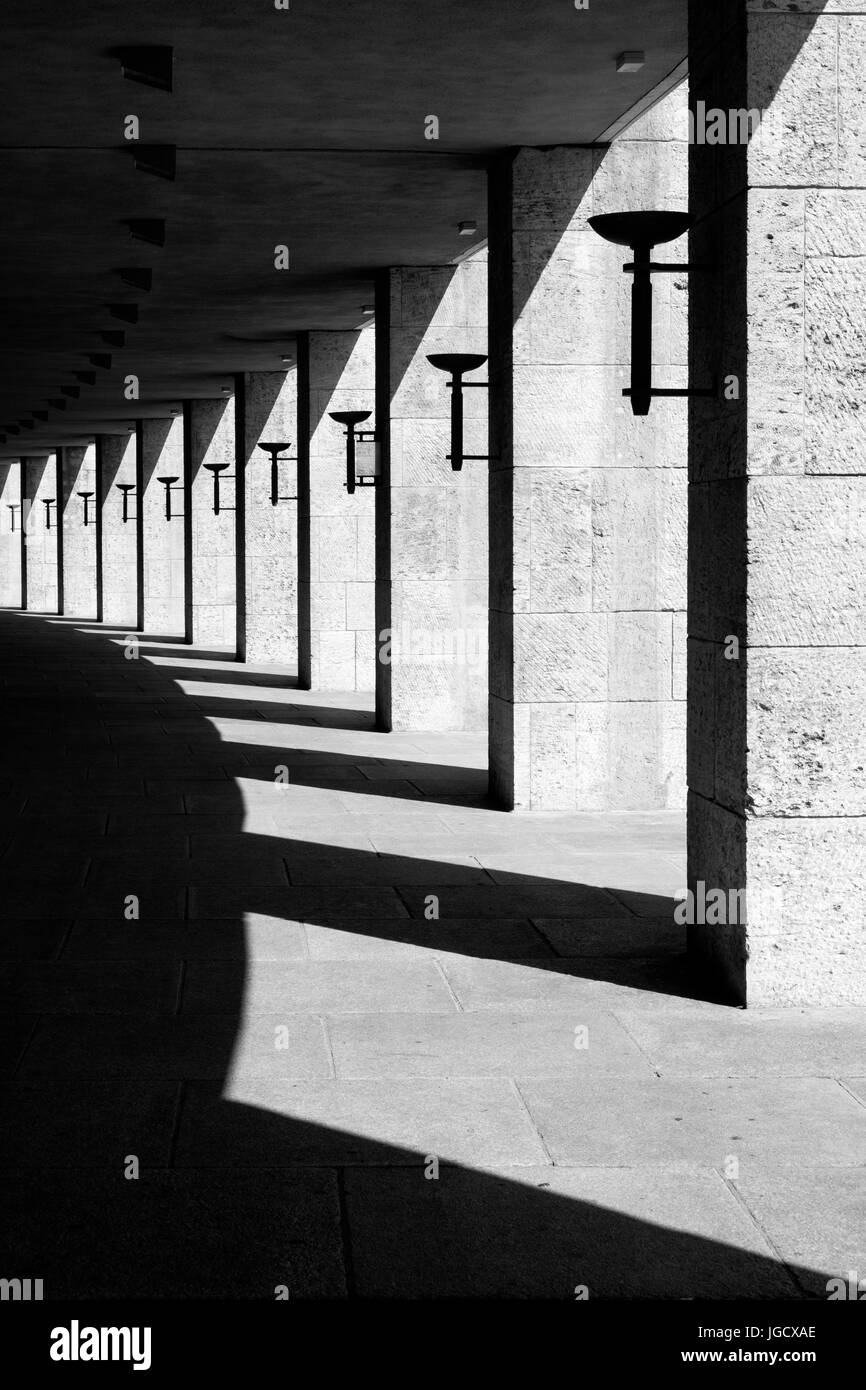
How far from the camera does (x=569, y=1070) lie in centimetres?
523

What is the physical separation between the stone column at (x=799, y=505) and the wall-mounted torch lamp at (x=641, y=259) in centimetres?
49

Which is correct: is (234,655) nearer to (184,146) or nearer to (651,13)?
(184,146)

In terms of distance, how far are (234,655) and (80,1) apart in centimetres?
1802

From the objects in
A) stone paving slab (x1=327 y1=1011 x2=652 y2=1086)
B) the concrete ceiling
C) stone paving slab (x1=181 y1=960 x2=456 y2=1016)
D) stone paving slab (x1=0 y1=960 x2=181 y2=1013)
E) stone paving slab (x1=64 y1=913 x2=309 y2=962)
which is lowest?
stone paving slab (x1=327 y1=1011 x2=652 y2=1086)

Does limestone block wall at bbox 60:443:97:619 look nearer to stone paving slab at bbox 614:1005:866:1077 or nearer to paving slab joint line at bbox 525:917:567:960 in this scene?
paving slab joint line at bbox 525:917:567:960

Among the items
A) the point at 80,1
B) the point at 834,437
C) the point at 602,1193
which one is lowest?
the point at 602,1193

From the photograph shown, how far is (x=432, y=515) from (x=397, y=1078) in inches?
398

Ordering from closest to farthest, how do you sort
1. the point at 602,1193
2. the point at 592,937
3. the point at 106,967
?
the point at 602,1193, the point at 106,967, the point at 592,937

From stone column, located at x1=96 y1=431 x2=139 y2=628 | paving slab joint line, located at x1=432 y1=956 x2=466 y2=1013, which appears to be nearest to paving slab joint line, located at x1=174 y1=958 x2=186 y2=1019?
paving slab joint line, located at x1=432 y1=956 x2=466 y2=1013

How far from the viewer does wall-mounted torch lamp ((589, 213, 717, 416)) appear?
6430 mm

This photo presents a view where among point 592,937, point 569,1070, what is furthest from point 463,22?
point 569,1070

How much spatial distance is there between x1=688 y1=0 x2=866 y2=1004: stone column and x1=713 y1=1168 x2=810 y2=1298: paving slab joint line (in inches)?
65.2

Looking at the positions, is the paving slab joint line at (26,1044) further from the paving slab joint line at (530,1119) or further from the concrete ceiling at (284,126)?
the concrete ceiling at (284,126)

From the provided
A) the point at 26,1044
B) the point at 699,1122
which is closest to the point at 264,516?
the point at 26,1044
